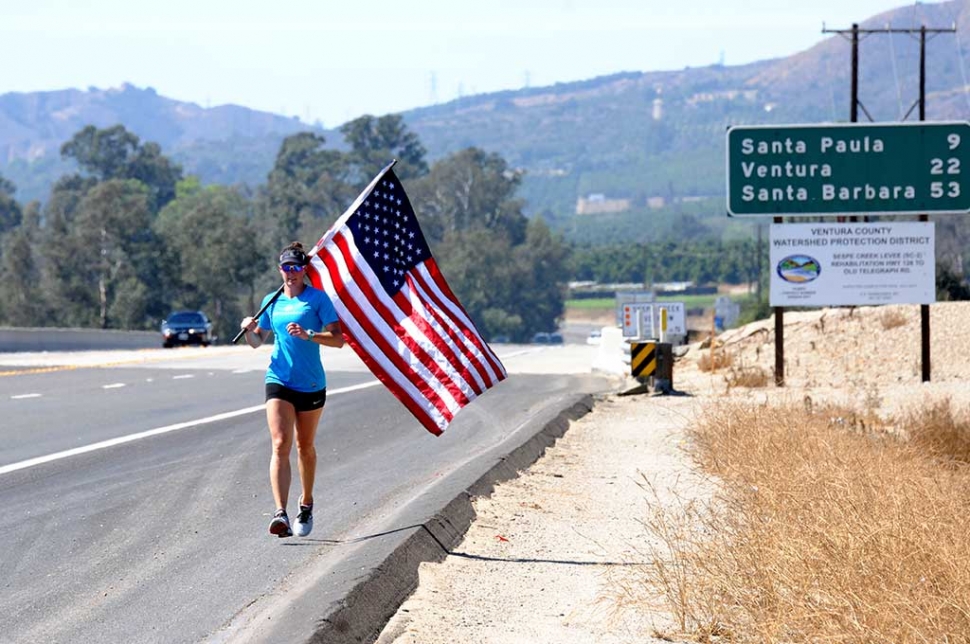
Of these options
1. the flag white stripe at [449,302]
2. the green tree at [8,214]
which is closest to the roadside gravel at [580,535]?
the flag white stripe at [449,302]

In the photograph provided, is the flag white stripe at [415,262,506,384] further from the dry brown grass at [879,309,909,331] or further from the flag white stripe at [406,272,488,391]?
the dry brown grass at [879,309,909,331]

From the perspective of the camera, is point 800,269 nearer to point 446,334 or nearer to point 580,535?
point 580,535

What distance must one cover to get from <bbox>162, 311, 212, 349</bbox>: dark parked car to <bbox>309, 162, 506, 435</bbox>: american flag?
46.9 meters

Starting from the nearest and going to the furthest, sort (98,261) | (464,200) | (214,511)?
(214,511) → (98,261) → (464,200)

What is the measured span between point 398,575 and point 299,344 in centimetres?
200

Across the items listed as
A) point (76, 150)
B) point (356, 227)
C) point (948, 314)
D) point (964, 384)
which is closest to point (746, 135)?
point (964, 384)

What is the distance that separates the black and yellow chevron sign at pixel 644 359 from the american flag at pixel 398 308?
1576 centimetres

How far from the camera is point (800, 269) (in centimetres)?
2981

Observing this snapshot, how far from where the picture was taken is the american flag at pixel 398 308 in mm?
10445

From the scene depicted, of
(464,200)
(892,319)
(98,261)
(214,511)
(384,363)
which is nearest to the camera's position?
(384,363)

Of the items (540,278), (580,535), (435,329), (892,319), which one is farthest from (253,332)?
(540,278)

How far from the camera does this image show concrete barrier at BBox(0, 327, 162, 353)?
4809cm

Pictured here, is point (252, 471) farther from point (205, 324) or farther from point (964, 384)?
point (205, 324)

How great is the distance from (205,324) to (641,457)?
143 feet
